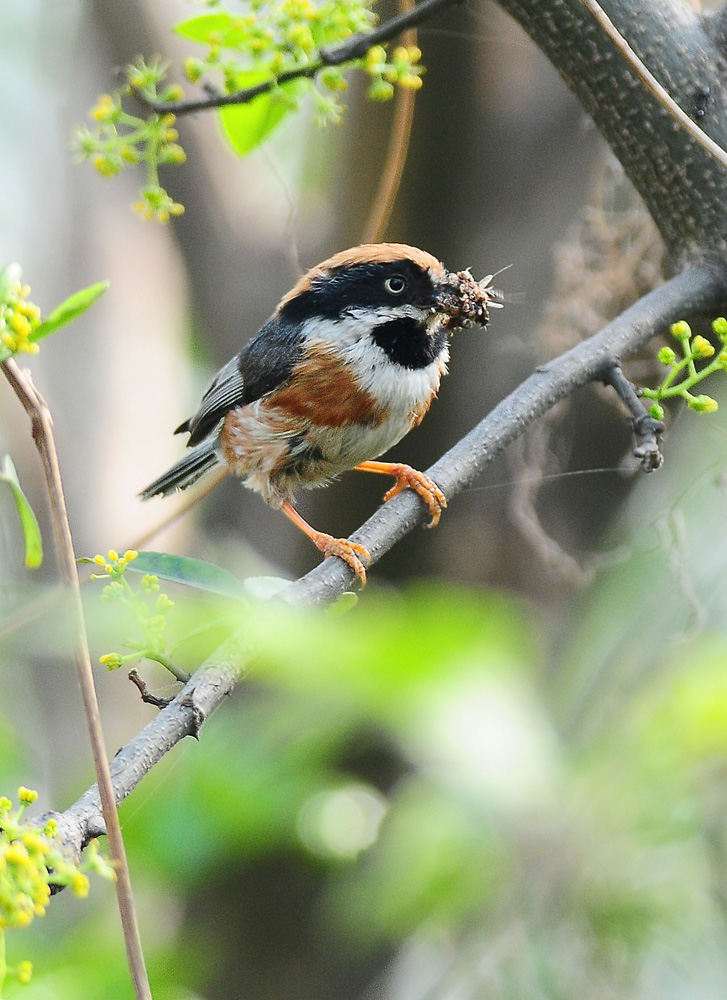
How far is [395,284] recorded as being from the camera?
263 centimetres

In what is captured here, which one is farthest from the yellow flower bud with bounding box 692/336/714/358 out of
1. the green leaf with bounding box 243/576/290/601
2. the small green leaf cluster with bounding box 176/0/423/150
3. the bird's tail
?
the bird's tail

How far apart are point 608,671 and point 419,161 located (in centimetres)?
216

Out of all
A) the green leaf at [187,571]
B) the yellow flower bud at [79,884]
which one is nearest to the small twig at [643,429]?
the green leaf at [187,571]

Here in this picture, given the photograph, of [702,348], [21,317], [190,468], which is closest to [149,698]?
[21,317]

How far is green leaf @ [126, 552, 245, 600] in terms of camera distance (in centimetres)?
174

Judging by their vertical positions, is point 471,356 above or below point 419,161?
below

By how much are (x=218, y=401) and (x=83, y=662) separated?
7.50 feet

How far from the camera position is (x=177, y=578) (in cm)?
173

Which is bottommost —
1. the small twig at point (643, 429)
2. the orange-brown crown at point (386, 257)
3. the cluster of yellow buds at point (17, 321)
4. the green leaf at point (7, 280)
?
the cluster of yellow buds at point (17, 321)

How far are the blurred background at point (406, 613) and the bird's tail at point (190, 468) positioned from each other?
1.28ft

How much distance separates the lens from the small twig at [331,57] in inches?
76.4

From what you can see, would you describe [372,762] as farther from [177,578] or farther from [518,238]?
[177,578]

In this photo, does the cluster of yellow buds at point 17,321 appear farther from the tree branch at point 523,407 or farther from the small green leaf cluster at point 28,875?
the tree branch at point 523,407

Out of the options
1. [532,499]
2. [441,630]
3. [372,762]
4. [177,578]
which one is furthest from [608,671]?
[177,578]
